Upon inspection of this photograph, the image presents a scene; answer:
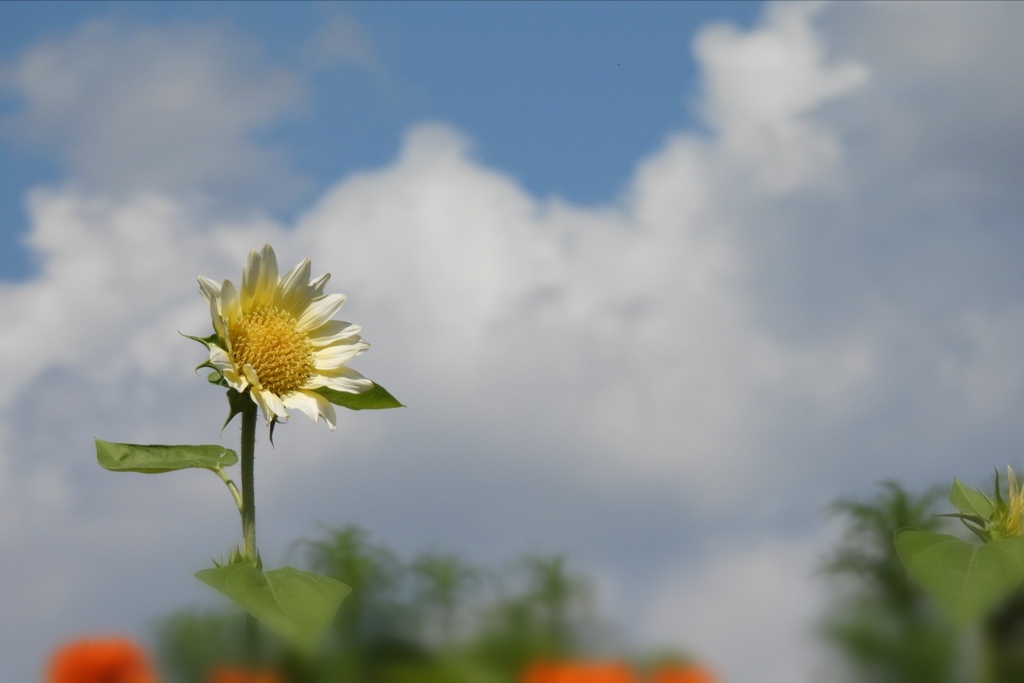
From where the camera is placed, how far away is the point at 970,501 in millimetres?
1770

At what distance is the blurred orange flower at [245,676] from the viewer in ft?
2.19

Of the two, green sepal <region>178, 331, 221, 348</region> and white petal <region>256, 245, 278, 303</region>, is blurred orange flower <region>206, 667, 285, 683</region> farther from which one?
white petal <region>256, 245, 278, 303</region>

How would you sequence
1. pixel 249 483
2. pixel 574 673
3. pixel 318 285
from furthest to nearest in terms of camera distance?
pixel 318 285
pixel 249 483
pixel 574 673

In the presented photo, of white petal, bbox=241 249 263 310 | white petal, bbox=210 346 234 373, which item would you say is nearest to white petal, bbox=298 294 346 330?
white petal, bbox=241 249 263 310

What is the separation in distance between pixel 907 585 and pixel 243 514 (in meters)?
0.98

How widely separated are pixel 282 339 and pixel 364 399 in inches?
6.9

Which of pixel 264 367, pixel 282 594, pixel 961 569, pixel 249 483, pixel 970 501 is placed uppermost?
pixel 264 367

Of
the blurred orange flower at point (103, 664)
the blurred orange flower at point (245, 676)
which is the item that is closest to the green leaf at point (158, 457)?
the blurred orange flower at point (103, 664)

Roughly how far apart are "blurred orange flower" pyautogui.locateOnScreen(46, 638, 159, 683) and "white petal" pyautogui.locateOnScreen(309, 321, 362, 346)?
1.14m

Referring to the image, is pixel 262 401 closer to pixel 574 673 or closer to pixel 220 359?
pixel 220 359

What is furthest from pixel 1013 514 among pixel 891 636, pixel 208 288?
pixel 208 288

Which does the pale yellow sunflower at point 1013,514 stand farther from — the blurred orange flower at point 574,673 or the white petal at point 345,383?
the blurred orange flower at point 574,673

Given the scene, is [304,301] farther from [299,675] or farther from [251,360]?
[299,675]

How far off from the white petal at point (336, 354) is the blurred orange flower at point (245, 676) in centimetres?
119
